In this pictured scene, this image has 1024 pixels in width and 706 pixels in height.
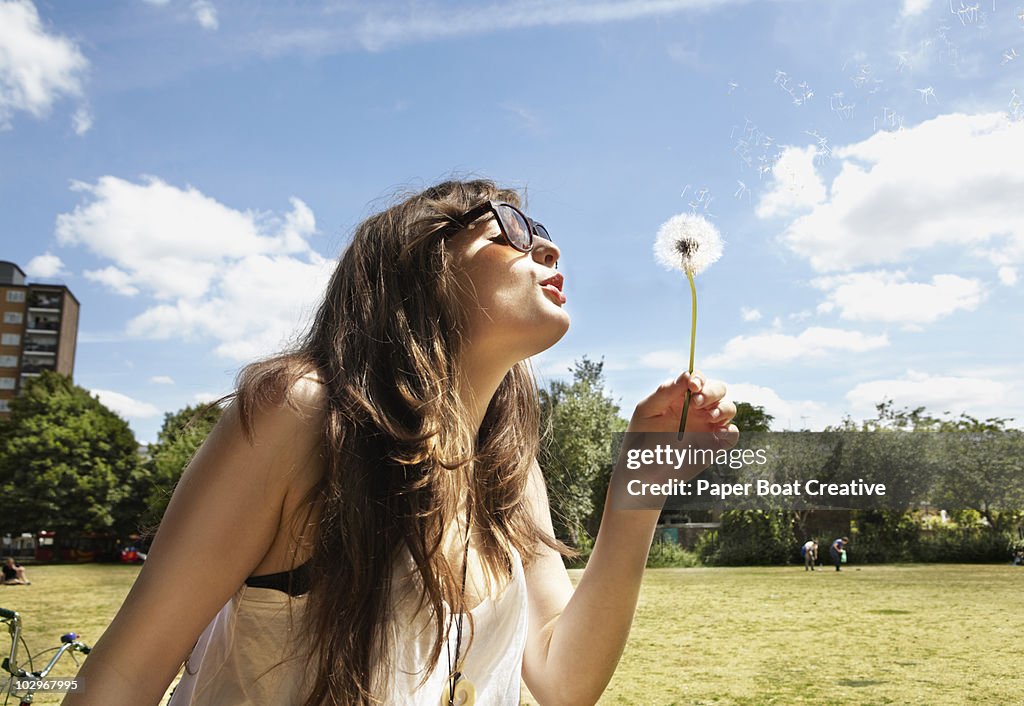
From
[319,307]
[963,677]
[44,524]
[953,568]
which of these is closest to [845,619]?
[963,677]

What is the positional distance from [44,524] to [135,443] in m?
4.56

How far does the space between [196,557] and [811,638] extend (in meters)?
9.56

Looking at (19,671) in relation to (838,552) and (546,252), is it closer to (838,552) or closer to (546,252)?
(546,252)

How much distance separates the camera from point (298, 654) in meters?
0.91

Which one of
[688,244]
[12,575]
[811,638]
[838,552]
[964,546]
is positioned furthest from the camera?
[964,546]

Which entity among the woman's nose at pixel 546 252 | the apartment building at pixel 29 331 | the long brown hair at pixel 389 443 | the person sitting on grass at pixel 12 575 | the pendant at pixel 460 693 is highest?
the apartment building at pixel 29 331

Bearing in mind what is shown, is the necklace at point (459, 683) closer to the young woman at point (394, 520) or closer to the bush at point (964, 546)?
the young woman at point (394, 520)

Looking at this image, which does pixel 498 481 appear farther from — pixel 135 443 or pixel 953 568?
pixel 135 443

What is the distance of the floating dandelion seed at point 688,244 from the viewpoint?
171 cm

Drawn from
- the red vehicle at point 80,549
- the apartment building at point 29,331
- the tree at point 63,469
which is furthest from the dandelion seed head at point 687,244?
the apartment building at point 29,331

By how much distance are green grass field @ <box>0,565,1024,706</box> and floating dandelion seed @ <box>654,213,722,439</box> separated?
94cm

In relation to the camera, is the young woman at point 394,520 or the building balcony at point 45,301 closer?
the young woman at point 394,520

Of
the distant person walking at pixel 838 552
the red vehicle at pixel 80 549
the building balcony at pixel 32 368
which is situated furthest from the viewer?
the building balcony at pixel 32 368

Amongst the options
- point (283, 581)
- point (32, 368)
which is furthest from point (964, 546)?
point (32, 368)
